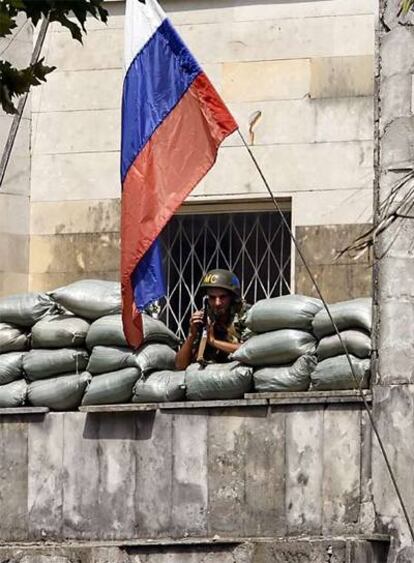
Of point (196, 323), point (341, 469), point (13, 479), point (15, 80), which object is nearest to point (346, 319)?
point (341, 469)

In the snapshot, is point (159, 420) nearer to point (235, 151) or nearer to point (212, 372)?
point (212, 372)

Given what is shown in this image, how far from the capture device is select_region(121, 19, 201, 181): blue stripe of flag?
18.3 metres

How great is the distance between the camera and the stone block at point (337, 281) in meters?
20.4

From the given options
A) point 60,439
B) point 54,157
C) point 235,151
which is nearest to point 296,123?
point 235,151

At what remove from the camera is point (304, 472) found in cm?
1784

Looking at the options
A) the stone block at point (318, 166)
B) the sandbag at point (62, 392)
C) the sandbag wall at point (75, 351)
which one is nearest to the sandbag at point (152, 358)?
the sandbag wall at point (75, 351)

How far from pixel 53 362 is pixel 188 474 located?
1.43 metres

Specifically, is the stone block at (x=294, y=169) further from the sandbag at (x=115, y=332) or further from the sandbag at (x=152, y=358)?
the sandbag at (x=152, y=358)

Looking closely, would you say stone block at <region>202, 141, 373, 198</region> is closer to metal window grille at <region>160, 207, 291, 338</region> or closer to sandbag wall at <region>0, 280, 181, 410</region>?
metal window grille at <region>160, 207, 291, 338</region>

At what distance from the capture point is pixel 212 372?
59.9 feet

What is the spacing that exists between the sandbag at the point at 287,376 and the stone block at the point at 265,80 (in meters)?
3.38

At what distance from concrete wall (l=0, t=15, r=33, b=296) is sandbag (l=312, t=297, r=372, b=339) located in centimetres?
436

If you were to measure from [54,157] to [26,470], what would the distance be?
362 centimetres

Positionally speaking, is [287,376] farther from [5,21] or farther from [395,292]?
[5,21]
